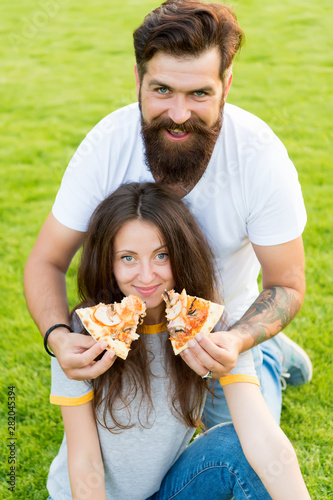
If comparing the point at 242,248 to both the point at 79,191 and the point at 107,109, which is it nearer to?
the point at 79,191

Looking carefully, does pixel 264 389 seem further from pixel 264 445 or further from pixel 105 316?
pixel 105 316

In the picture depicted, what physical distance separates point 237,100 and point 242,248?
203 inches

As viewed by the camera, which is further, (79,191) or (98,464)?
(79,191)

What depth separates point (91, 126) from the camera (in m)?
7.70

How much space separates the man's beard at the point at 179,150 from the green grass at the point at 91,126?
6.19ft

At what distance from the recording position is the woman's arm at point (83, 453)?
2.83 meters

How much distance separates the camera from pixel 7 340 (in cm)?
457

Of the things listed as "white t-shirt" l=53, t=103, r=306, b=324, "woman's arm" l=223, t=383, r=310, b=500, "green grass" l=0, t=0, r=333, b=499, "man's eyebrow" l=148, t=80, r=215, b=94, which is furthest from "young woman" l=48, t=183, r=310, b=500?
"green grass" l=0, t=0, r=333, b=499

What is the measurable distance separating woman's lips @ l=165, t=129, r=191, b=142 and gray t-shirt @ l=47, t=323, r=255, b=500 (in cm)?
99

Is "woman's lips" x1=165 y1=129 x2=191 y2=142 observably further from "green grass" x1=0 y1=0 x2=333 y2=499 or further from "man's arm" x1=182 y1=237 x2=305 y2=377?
→ "green grass" x1=0 y1=0 x2=333 y2=499

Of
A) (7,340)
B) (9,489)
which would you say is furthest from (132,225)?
(7,340)

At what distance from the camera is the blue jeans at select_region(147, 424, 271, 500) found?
2811 mm

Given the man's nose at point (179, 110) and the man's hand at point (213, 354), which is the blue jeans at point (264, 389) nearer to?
the man's hand at point (213, 354)

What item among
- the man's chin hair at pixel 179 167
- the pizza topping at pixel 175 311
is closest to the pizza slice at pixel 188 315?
the pizza topping at pixel 175 311
